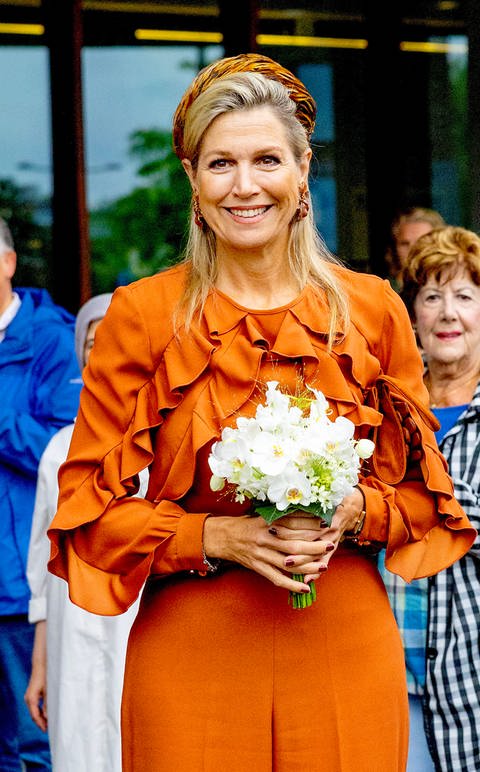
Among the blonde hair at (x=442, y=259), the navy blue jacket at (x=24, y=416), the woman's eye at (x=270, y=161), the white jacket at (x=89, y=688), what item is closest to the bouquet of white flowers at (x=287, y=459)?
the woman's eye at (x=270, y=161)

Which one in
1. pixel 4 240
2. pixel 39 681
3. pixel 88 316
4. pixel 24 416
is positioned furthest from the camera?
pixel 4 240

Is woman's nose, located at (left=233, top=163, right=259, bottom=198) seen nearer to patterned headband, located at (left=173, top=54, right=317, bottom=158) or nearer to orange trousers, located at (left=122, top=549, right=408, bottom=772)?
patterned headband, located at (left=173, top=54, right=317, bottom=158)

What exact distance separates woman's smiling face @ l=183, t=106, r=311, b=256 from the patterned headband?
97 mm

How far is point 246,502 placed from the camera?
271 cm

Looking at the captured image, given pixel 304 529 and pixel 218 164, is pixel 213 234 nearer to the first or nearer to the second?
pixel 218 164

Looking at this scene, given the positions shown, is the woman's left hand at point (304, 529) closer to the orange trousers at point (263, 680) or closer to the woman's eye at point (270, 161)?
the orange trousers at point (263, 680)

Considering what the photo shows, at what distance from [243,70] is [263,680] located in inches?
50.0

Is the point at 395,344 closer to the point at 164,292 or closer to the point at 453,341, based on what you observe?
the point at 164,292

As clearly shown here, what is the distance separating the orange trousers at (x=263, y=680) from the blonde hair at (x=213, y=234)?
57cm

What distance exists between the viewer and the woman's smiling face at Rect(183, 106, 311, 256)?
9.00 ft

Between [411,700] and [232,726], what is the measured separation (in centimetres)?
131

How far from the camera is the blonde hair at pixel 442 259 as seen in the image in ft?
14.1

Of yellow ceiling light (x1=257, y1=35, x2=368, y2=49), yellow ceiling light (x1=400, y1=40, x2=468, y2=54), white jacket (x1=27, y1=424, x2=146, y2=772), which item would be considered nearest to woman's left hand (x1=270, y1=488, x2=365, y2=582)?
white jacket (x1=27, y1=424, x2=146, y2=772)

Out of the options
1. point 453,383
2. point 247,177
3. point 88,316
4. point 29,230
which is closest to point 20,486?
point 88,316
